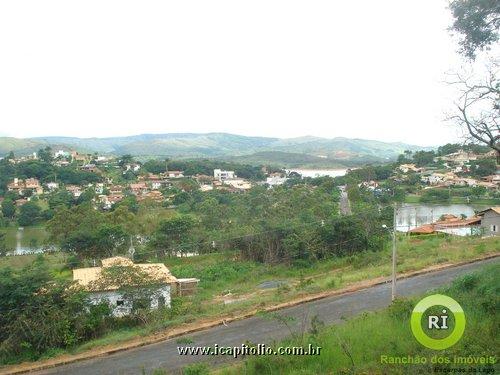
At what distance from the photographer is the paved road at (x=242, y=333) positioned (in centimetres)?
952

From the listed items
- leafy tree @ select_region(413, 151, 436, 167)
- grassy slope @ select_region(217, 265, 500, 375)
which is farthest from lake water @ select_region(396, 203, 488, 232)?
grassy slope @ select_region(217, 265, 500, 375)

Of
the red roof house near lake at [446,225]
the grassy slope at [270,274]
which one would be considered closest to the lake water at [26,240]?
the grassy slope at [270,274]

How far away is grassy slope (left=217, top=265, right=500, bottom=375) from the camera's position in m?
5.04

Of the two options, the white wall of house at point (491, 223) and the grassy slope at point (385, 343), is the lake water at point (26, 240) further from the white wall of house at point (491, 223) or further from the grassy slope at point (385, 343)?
the grassy slope at point (385, 343)

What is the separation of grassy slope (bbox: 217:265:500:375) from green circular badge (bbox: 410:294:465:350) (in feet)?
0.32

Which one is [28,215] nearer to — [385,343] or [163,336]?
[163,336]

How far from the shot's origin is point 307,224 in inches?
860

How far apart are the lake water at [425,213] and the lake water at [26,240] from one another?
22328mm

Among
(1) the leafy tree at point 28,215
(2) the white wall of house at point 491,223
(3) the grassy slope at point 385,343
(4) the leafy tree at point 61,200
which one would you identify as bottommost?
(1) the leafy tree at point 28,215

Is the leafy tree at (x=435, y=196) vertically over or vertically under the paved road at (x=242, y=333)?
over

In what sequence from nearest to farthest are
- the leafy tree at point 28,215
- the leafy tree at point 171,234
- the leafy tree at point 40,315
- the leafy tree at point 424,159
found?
1. the leafy tree at point 40,315
2. the leafy tree at point 171,234
3. the leafy tree at point 28,215
4. the leafy tree at point 424,159

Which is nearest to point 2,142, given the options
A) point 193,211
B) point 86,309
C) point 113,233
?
point 193,211

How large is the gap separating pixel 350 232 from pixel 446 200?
993 centimetres

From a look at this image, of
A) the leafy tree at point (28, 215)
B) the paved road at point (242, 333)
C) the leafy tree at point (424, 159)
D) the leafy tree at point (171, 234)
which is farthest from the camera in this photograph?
the leafy tree at point (424, 159)
